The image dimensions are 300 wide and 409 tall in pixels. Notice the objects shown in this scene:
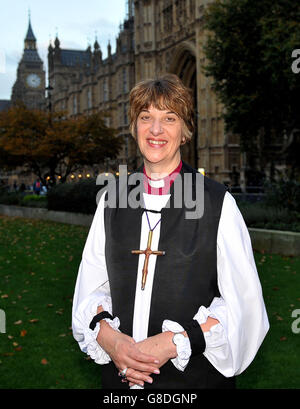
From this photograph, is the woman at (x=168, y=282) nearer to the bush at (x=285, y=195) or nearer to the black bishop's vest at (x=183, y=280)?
the black bishop's vest at (x=183, y=280)

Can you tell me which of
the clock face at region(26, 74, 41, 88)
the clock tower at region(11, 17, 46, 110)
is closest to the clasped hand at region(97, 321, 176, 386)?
the clock tower at region(11, 17, 46, 110)

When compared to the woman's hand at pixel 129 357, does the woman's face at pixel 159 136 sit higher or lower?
higher

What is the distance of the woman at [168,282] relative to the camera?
2.25 m

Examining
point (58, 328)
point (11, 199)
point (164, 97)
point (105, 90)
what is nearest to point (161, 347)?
point (164, 97)

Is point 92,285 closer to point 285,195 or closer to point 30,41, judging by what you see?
point 285,195

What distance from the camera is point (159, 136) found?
2461mm

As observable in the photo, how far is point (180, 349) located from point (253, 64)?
72.3 ft

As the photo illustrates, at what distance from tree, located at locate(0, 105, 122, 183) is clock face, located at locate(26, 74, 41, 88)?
11178 centimetres

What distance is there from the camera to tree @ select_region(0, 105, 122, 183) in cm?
3142

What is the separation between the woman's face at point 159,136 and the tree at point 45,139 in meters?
29.1

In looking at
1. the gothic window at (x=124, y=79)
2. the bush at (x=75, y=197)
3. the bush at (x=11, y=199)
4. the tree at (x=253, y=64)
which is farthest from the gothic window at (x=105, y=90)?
the bush at (x=75, y=197)

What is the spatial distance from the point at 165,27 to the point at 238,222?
4849 cm

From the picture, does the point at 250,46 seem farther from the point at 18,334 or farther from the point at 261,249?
the point at 18,334

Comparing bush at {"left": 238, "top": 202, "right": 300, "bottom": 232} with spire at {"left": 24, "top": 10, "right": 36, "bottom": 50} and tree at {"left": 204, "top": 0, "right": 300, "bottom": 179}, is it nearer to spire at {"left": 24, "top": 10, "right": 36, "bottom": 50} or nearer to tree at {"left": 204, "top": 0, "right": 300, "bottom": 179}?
tree at {"left": 204, "top": 0, "right": 300, "bottom": 179}
